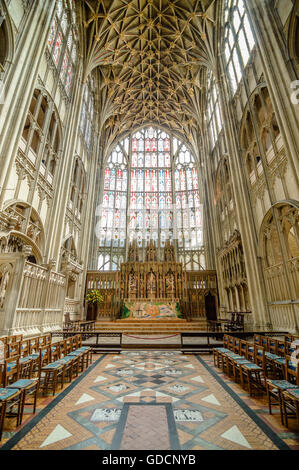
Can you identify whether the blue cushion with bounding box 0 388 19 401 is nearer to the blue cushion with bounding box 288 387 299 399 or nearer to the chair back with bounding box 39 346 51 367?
the chair back with bounding box 39 346 51 367

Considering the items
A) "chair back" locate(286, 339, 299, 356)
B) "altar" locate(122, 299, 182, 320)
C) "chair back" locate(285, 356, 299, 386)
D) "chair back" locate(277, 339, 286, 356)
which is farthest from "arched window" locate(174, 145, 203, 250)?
"chair back" locate(285, 356, 299, 386)

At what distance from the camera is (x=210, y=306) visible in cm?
1805

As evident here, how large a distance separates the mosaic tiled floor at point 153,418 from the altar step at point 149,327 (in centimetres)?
697

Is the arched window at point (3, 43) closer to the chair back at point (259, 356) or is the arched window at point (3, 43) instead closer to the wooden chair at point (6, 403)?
the wooden chair at point (6, 403)

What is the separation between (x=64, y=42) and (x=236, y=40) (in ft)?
34.3

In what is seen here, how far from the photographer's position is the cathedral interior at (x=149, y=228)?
10.4 ft

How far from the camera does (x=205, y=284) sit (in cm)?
1822

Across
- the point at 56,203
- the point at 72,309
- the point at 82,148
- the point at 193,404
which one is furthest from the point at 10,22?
the point at 72,309

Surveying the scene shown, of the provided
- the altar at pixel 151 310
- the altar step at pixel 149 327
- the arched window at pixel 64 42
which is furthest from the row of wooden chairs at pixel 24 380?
the arched window at pixel 64 42

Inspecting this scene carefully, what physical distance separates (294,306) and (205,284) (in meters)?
10.6

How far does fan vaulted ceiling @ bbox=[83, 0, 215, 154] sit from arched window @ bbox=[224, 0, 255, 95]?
1.93m

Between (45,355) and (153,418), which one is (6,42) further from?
(153,418)

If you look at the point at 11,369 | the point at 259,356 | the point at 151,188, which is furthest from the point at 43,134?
the point at 151,188

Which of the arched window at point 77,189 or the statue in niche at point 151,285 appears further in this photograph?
the statue in niche at point 151,285
